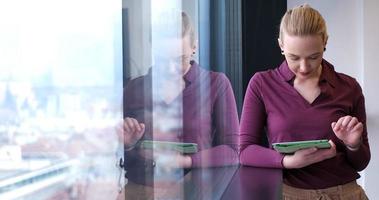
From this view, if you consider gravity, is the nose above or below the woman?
above

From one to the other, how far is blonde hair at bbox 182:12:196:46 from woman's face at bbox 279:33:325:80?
0.27 m

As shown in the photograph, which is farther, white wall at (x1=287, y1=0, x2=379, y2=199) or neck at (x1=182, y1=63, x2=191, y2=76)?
white wall at (x1=287, y1=0, x2=379, y2=199)

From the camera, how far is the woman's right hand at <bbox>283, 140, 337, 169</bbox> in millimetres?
1172

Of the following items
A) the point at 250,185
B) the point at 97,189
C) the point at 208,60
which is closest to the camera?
the point at 97,189

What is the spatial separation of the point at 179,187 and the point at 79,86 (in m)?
0.53

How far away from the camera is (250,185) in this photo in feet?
4.22

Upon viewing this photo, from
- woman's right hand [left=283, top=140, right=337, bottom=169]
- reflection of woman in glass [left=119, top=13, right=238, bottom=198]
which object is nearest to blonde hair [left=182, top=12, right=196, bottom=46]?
reflection of woman in glass [left=119, top=13, right=238, bottom=198]

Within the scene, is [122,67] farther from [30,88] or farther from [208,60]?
[208,60]

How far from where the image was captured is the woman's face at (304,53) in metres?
1.26

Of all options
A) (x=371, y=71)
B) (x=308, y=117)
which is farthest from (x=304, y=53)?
(x=371, y=71)

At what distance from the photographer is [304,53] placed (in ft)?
4.15

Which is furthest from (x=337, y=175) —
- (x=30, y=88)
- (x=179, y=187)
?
(x=30, y=88)

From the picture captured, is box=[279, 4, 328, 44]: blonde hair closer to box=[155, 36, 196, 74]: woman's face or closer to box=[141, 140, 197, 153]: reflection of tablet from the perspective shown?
box=[155, 36, 196, 74]: woman's face

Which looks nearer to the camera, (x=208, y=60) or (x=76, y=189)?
(x=76, y=189)
